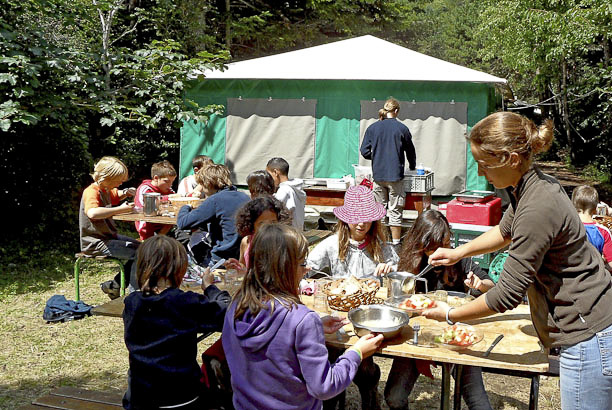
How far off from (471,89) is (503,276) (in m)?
7.44

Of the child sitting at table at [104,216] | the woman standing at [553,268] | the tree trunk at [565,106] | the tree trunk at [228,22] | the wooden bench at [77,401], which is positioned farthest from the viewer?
the tree trunk at [565,106]

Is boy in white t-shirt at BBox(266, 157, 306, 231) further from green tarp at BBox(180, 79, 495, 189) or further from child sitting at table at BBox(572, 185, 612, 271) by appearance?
green tarp at BBox(180, 79, 495, 189)

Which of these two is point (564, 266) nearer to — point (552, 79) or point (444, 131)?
point (444, 131)

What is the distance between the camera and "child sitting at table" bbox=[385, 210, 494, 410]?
10.1ft

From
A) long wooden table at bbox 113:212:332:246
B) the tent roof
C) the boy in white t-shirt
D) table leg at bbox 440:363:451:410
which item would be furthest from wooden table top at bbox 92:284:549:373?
the tent roof

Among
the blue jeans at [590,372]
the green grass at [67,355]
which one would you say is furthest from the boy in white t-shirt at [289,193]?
the blue jeans at [590,372]

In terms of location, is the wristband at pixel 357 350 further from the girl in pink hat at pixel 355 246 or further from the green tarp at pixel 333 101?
the green tarp at pixel 333 101

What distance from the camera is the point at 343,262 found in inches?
151

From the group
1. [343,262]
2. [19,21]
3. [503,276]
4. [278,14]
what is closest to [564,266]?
→ [503,276]

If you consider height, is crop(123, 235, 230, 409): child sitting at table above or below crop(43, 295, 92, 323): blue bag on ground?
above

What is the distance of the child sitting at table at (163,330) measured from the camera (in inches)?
100

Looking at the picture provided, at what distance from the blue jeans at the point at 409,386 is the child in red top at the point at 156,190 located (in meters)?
3.73

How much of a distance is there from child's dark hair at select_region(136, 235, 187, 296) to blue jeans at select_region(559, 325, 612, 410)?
1558mm

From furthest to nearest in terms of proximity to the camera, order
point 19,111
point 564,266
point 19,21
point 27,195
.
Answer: point 27,195, point 19,21, point 19,111, point 564,266
